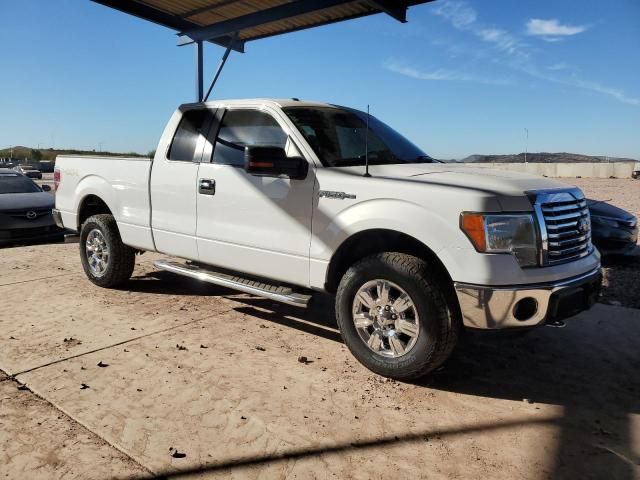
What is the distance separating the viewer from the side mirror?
3.81 metres

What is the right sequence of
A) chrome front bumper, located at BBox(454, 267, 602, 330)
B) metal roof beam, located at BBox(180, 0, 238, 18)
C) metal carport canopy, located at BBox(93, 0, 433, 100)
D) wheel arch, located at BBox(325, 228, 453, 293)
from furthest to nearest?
metal roof beam, located at BBox(180, 0, 238, 18) < metal carport canopy, located at BBox(93, 0, 433, 100) < wheel arch, located at BBox(325, 228, 453, 293) < chrome front bumper, located at BBox(454, 267, 602, 330)

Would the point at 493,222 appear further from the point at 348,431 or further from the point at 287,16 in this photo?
the point at 287,16

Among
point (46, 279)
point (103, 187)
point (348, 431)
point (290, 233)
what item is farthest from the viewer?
point (46, 279)

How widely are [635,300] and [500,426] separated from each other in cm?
375

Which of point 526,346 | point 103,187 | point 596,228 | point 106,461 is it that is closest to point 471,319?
point 526,346

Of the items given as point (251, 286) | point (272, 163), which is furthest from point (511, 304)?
point (251, 286)

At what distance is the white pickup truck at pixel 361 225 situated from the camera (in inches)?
125

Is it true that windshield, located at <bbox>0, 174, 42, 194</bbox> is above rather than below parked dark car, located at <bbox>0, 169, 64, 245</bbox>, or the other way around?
above

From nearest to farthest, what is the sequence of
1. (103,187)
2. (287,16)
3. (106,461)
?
(106,461) → (103,187) → (287,16)

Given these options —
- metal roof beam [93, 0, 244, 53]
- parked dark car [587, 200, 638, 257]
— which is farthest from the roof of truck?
parked dark car [587, 200, 638, 257]

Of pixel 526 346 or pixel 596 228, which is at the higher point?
pixel 596 228

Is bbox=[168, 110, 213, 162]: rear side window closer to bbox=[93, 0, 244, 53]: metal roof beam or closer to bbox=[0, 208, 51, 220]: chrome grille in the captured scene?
bbox=[93, 0, 244, 53]: metal roof beam

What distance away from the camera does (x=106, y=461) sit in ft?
8.32

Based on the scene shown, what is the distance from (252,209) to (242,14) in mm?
4154
